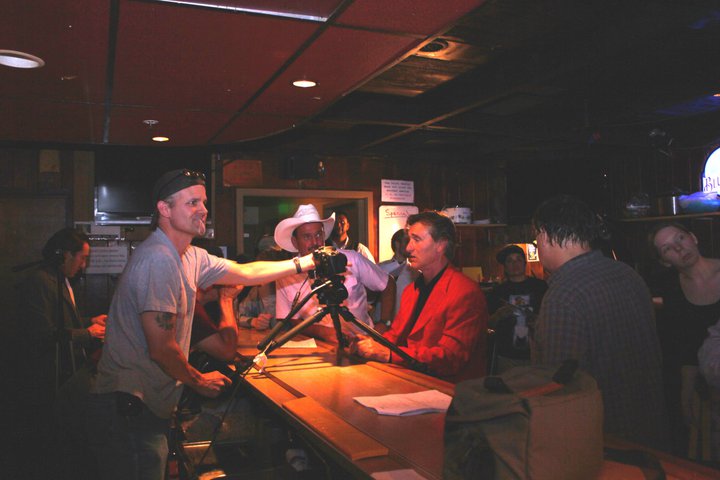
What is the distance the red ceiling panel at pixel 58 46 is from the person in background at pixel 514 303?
3331 mm

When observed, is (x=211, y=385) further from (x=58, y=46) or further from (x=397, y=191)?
(x=397, y=191)

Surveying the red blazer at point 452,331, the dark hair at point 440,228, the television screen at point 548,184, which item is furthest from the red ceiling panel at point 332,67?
the television screen at point 548,184

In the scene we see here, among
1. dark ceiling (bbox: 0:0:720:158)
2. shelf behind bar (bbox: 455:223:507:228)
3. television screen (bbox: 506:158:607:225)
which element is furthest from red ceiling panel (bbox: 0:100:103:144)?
television screen (bbox: 506:158:607:225)

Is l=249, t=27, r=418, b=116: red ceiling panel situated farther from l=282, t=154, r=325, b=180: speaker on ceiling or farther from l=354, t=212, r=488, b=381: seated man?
l=282, t=154, r=325, b=180: speaker on ceiling

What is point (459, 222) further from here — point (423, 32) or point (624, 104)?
point (423, 32)

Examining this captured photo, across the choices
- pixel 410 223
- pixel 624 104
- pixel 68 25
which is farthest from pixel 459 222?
pixel 68 25

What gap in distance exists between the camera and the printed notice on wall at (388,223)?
7.74 m

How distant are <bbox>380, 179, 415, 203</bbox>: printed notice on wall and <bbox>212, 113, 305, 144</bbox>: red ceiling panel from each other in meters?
2.47

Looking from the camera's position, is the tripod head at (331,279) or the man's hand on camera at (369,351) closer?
the tripod head at (331,279)

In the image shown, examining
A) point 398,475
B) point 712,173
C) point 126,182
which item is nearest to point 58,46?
Answer: point 398,475

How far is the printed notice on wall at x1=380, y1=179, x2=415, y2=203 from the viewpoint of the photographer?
7.87 m

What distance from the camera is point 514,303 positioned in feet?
17.8

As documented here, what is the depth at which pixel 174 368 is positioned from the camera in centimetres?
237

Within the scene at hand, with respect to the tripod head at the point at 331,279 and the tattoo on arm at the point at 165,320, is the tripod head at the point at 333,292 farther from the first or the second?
the tattoo on arm at the point at 165,320
